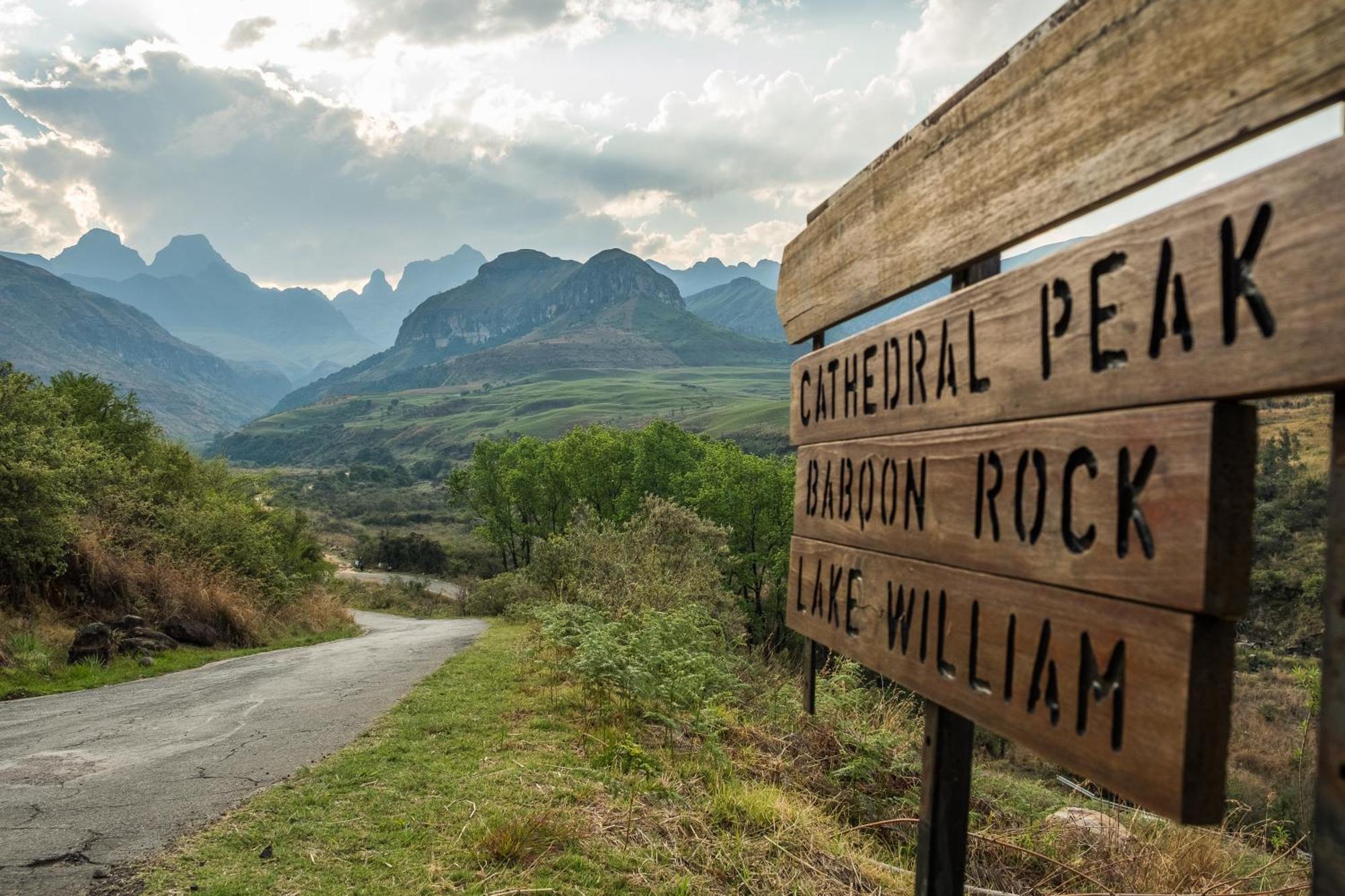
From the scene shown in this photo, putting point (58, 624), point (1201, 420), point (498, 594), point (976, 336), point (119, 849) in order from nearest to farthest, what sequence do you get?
point (1201, 420), point (976, 336), point (119, 849), point (58, 624), point (498, 594)

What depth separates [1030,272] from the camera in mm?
1742

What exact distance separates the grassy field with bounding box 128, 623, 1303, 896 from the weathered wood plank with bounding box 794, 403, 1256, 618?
226 centimetres

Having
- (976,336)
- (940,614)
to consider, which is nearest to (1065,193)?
(976,336)

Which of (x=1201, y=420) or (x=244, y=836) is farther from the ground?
(x=1201, y=420)

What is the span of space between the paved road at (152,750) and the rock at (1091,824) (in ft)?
17.7

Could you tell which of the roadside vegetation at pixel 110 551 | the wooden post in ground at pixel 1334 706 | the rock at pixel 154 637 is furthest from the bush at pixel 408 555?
the wooden post in ground at pixel 1334 706

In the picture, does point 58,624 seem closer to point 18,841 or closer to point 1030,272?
point 18,841

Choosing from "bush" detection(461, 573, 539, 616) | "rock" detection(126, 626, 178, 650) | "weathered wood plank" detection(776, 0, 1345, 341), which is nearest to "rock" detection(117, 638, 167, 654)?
"rock" detection(126, 626, 178, 650)

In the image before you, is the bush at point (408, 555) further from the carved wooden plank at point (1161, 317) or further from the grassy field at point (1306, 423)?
the carved wooden plank at point (1161, 317)

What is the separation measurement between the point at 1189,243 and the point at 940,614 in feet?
3.44

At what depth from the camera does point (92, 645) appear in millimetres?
10617

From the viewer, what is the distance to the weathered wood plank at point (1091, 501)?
4.06ft

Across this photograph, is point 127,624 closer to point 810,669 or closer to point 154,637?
point 154,637

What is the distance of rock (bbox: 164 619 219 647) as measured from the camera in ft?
42.7
